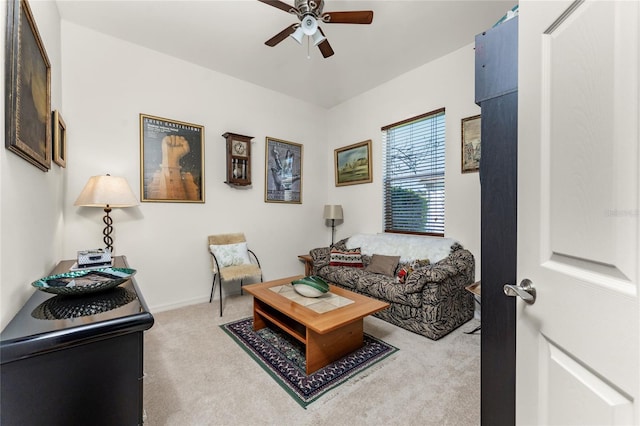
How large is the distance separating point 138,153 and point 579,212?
3.53 m

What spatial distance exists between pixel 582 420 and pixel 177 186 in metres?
3.52

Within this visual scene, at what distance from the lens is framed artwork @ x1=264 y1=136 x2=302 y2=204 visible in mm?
3957

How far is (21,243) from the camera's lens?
3.76ft

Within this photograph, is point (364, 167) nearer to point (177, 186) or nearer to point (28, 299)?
point (177, 186)

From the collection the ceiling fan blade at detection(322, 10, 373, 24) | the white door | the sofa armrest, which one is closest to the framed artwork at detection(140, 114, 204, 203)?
the ceiling fan blade at detection(322, 10, 373, 24)

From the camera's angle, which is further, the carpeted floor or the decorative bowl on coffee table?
the decorative bowl on coffee table

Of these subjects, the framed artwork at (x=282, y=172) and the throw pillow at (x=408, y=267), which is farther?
the framed artwork at (x=282, y=172)

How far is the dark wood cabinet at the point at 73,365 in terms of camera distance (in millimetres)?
769

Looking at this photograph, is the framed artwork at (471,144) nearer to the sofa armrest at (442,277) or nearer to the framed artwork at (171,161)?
the sofa armrest at (442,277)

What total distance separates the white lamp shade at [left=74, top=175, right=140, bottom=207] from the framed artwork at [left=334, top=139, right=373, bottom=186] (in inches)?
114

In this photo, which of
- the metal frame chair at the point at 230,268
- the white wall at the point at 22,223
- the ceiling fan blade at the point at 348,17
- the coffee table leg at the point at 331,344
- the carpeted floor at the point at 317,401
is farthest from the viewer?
the metal frame chair at the point at 230,268

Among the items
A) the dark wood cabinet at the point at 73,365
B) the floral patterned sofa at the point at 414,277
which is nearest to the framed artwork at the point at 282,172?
the floral patterned sofa at the point at 414,277

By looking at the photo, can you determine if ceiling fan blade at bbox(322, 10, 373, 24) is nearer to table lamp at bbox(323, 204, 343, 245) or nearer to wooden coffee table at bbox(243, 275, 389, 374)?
wooden coffee table at bbox(243, 275, 389, 374)

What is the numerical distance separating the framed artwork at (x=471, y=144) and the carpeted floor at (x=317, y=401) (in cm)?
175
